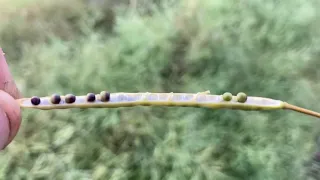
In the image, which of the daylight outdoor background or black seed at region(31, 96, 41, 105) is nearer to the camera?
black seed at region(31, 96, 41, 105)

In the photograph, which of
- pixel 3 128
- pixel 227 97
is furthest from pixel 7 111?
pixel 227 97

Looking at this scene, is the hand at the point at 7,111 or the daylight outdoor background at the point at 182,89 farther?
the daylight outdoor background at the point at 182,89

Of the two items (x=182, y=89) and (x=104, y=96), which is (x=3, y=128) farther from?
(x=182, y=89)

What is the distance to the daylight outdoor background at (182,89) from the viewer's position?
584 mm

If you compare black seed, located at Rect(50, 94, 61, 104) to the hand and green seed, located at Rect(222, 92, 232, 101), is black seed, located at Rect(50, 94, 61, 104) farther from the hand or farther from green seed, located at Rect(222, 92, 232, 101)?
green seed, located at Rect(222, 92, 232, 101)

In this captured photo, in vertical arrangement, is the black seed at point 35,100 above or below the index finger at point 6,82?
below

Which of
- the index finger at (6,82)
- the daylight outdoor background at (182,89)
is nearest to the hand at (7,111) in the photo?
the index finger at (6,82)

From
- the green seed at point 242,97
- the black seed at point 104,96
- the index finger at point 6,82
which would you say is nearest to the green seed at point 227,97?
the green seed at point 242,97

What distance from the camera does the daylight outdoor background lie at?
1.92 feet

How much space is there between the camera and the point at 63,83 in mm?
638


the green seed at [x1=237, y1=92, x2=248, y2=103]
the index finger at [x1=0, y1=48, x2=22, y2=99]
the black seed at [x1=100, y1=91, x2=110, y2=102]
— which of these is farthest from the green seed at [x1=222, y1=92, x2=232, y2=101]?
the index finger at [x1=0, y1=48, x2=22, y2=99]

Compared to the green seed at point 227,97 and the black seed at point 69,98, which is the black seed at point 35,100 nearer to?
the black seed at point 69,98

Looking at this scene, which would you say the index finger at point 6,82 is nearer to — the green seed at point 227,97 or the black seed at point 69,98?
the black seed at point 69,98

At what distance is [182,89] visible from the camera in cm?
62
